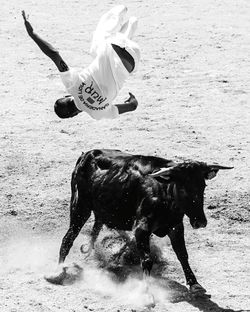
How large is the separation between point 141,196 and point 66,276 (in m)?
1.00

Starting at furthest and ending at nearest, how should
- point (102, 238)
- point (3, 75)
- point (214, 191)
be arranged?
point (3, 75), point (214, 191), point (102, 238)

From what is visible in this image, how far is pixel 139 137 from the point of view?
1097cm

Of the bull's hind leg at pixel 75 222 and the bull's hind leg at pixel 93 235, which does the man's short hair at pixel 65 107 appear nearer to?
the bull's hind leg at pixel 75 222

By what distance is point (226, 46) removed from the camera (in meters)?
13.9

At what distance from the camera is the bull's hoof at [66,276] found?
805 centimetres

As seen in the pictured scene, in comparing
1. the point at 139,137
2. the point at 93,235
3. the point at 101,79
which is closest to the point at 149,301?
the point at 93,235

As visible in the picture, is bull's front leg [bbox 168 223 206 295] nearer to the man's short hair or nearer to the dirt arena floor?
the dirt arena floor

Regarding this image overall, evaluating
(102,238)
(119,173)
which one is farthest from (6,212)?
(119,173)

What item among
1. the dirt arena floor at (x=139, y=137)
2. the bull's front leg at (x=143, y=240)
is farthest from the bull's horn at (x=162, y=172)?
the dirt arena floor at (x=139, y=137)

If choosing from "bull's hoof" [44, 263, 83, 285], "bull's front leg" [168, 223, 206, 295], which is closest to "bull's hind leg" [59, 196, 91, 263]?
"bull's hoof" [44, 263, 83, 285]

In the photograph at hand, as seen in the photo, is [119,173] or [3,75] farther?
[3,75]

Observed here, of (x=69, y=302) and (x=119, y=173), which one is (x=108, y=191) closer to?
(x=119, y=173)

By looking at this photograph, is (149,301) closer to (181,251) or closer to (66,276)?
(181,251)

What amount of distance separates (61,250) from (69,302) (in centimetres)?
80
